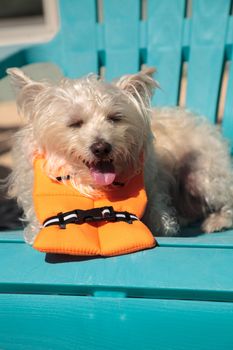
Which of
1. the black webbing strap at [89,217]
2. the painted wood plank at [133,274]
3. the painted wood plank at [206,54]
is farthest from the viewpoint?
the painted wood plank at [206,54]

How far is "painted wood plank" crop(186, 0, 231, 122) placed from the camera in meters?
2.17

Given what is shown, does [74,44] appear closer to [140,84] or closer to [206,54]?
[206,54]

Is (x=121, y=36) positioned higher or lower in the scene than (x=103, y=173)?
higher

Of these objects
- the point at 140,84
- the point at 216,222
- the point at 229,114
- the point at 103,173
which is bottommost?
the point at 216,222

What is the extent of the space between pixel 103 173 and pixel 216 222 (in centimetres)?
67

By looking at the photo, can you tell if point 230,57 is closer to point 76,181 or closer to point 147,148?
point 147,148

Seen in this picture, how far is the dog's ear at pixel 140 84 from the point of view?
1.48m

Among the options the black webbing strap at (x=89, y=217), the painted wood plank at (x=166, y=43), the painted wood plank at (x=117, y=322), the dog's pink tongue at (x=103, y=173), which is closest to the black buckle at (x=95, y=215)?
the black webbing strap at (x=89, y=217)

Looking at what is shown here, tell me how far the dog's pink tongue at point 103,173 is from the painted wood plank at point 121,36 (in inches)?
39.4

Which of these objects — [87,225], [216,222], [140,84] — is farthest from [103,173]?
[216,222]

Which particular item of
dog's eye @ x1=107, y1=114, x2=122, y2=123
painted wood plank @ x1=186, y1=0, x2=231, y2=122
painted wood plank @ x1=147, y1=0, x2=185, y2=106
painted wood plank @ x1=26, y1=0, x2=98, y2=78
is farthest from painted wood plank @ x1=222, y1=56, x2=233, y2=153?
dog's eye @ x1=107, y1=114, x2=122, y2=123

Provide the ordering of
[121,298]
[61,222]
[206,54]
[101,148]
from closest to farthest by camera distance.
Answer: [121,298] → [61,222] → [101,148] → [206,54]

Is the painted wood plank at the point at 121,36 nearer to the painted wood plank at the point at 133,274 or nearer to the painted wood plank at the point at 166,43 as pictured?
the painted wood plank at the point at 166,43

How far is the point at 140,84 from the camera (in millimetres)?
1497
